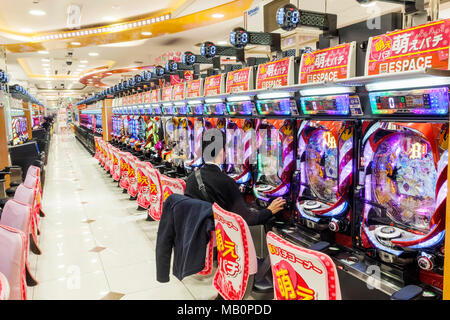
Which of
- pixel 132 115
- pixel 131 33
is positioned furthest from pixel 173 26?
pixel 132 115

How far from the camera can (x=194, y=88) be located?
4.58 metres

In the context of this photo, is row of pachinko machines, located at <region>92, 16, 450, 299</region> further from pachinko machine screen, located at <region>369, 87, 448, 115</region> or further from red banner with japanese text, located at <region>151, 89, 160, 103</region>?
red banner with japanese text, located at <region>151, 89, 160, 103</region>

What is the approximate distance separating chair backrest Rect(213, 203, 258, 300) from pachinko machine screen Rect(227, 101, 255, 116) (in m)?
1.58

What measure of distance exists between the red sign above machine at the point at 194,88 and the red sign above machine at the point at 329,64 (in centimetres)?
199

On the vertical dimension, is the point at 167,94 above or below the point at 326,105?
above

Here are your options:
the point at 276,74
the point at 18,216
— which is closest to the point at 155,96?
the point at 276,74

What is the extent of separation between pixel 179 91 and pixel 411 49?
149 inches

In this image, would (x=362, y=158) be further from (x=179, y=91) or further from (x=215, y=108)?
(x=179, y=91)

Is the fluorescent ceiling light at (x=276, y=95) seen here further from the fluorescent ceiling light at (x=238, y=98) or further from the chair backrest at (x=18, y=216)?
the chair backrest at (x=18, y=216)

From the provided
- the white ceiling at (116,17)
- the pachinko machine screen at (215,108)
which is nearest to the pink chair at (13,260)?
the pachinko machine screen at (215,108)

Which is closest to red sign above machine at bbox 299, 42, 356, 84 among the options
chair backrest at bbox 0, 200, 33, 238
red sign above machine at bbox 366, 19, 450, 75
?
red sign above machine at bbox 366, 19, 450, 75

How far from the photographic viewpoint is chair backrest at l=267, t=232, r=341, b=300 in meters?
1.43
